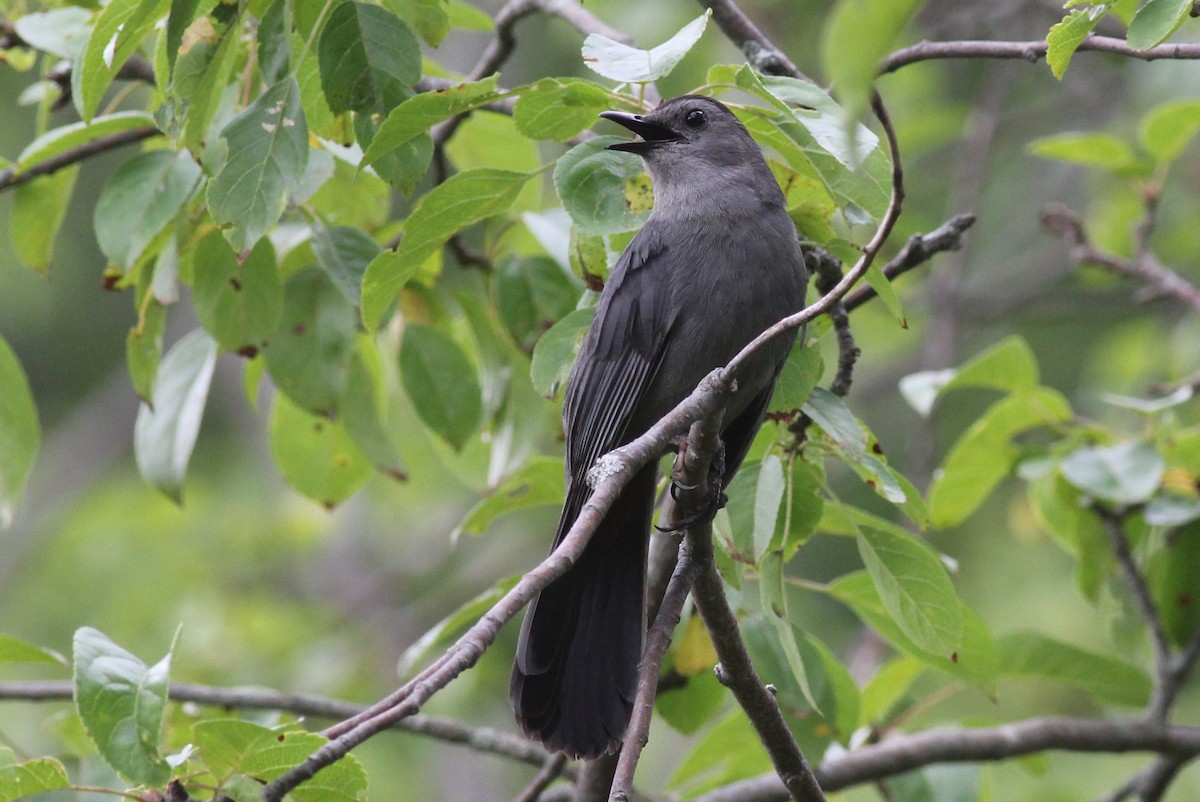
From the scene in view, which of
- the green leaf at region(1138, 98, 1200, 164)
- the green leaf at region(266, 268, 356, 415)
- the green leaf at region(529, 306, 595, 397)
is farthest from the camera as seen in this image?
the green leaf at region(1138, 98, 1200, 164)

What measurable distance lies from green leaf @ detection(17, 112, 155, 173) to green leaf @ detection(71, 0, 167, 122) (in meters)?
0.71

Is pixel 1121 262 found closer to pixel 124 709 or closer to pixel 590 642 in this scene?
pixel 590 642

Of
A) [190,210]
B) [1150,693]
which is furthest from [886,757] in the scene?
[190,210]

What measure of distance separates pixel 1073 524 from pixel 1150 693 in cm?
57

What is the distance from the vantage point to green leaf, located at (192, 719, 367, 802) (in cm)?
226

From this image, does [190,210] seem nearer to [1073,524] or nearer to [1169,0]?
[1169,0]

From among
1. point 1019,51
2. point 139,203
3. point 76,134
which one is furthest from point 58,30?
point 1019,51

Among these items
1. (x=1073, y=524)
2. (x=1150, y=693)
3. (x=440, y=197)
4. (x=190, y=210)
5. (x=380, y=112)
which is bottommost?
(x=1150, y=693)

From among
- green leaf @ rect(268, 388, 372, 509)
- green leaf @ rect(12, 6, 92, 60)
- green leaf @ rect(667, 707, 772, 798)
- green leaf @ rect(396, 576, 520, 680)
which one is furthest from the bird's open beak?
green leaf @ rect(667, 707, 772, 798)

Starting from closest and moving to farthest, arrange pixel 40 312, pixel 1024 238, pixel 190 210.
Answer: pixel 190 210, pixel 1024 238, pixel 40 312

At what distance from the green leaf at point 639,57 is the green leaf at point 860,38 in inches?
38.6

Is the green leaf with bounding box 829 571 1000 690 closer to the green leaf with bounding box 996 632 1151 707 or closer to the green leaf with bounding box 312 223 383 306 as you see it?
the green leaf with bounding box 996 632 1151 707

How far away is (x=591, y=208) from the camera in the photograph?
275cm

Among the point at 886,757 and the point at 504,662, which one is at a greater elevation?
the point at 886,757
